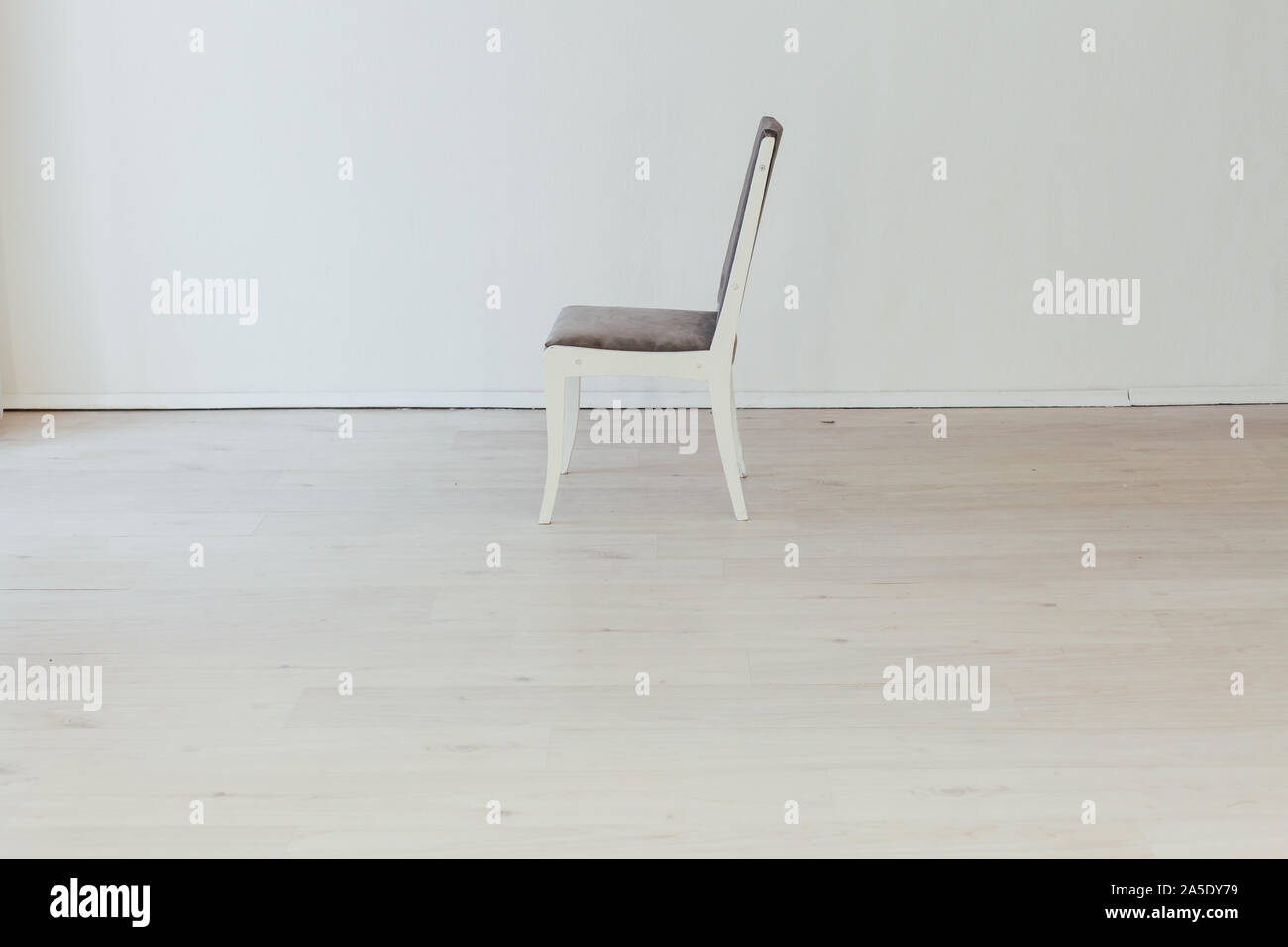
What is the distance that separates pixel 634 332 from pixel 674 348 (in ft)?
0.32

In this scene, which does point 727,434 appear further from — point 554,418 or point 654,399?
point 654,399

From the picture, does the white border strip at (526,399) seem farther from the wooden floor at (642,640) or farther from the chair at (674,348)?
the chair at (674,348)

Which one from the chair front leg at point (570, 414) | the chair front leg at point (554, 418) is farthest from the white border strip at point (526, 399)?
the chair front leg at point (554, 418)

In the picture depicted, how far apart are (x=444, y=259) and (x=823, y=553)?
164 cm

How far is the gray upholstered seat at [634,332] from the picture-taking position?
279 cm

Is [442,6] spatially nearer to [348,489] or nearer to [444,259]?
[444,259]

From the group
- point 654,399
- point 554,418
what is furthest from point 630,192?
point 554,418

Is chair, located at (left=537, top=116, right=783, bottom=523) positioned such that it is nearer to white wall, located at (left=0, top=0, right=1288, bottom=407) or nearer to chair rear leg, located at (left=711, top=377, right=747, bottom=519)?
chair rear leg, located at (left=711, top=377, right=747, bottom=519)

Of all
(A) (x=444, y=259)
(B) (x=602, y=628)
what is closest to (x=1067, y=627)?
(B) (x=602, y=628)

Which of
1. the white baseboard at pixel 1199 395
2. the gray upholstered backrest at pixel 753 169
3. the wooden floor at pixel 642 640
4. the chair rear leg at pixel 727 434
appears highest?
the gray upholstered backrest at pixel 753 169

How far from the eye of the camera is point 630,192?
147 inches

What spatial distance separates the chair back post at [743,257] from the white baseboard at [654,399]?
3.42ft

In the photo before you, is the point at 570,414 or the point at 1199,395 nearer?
the point at 570,414

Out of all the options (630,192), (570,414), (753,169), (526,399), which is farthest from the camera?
(526,399)
